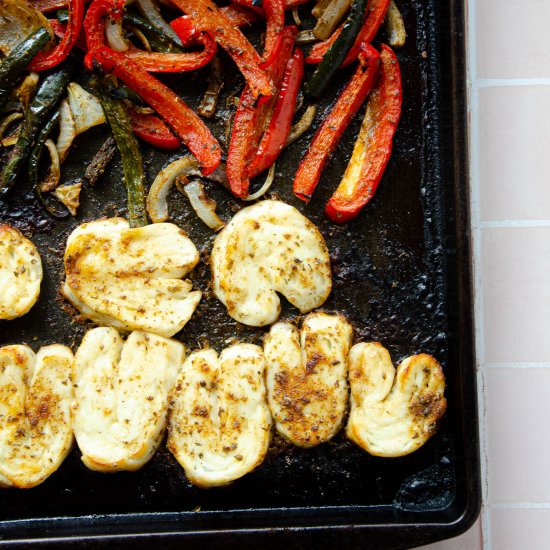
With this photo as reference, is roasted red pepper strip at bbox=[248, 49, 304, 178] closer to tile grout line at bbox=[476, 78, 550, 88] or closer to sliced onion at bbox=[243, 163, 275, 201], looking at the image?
sliced onion at bbox=[243, 163, 275, 201]

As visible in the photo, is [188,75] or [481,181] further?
[481,181]

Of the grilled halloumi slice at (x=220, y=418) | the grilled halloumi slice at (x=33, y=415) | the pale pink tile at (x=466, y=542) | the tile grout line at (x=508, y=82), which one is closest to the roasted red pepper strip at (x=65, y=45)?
the grilled halloumi slice at (x=33, y=415)

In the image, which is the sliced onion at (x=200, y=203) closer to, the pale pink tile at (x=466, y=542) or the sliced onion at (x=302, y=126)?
the sliced onion at (x=302, y=126)

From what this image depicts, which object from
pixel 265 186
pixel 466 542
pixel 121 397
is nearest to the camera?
pixel 121 397

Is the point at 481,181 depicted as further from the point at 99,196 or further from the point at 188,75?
the point at 99,196

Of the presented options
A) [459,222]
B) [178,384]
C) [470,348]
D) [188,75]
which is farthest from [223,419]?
[188,75]

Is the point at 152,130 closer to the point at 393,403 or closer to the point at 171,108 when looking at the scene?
the point at 171,108

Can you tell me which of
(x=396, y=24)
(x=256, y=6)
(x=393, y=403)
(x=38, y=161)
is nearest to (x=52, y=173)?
(x=38, y=161)
